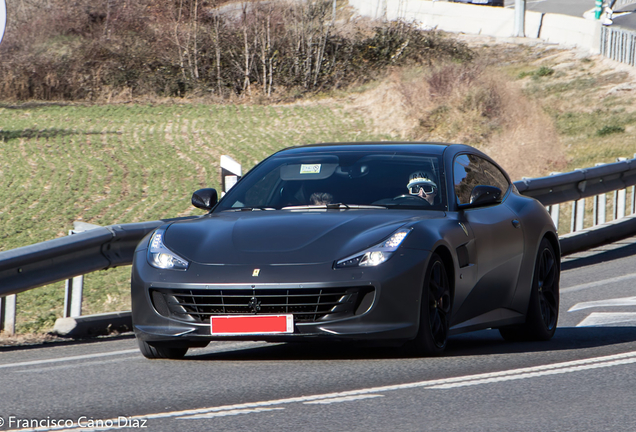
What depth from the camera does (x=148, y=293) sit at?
6.52m

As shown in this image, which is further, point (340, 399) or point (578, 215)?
point (578, 215)

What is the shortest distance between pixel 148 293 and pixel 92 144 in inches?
1185

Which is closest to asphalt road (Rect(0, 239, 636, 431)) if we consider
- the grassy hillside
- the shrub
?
the grassy hillside

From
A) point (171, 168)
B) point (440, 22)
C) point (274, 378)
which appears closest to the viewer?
point (274, 378)

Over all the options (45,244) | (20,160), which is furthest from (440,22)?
(45,244)

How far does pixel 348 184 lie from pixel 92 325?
2.63m

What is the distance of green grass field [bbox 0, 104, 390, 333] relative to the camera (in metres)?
18.0

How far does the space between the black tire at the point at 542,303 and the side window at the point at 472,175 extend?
60 cm

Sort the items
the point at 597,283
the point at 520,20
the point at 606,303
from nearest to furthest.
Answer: the point at 606,303
the point at 597,283
the point at 520,20

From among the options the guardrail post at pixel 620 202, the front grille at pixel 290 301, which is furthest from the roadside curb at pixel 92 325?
the guardrail post at pixel 620 202

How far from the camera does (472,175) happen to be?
7934 mm

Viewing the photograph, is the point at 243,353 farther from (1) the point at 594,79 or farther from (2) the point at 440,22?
(2) the point at 440,22

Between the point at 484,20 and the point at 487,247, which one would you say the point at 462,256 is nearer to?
the point at 487,247

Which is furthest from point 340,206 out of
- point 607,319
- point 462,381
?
point 607,319
